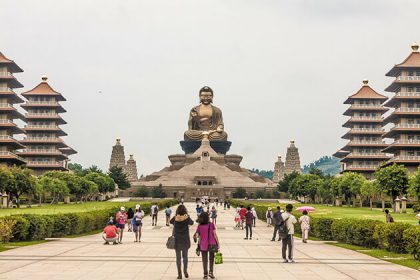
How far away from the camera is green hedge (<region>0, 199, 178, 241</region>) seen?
92.9 feet

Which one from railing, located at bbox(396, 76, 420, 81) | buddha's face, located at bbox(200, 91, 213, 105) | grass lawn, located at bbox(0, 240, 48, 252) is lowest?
grass lawn, located at bbox(0, 240, 48, 252)

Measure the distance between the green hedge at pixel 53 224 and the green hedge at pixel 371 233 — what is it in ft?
42.8

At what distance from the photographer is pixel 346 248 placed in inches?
1097

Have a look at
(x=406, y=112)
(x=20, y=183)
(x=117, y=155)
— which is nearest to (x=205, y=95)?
(x=117, y=155)

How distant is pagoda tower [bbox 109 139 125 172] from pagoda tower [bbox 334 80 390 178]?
72431 mm

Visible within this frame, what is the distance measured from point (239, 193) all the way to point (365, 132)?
83.0 feet

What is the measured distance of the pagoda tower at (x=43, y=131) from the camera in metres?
113

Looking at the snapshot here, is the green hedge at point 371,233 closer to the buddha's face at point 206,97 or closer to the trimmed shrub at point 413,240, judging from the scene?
the trimmed shrub at point 413,240

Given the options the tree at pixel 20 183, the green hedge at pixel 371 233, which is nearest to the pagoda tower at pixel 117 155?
the tree at pixel 20 183

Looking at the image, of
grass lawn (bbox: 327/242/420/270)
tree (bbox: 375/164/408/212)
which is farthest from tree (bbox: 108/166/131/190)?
grass lawn (bbox: 327/242/420/270)

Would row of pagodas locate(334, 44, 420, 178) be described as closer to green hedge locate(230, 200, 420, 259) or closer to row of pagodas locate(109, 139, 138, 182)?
green hedge locate(230, 200, 420, 259)

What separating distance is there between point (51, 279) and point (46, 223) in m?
15.1

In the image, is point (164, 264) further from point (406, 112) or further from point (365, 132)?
point (365, 132)

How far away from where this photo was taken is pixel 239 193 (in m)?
118
